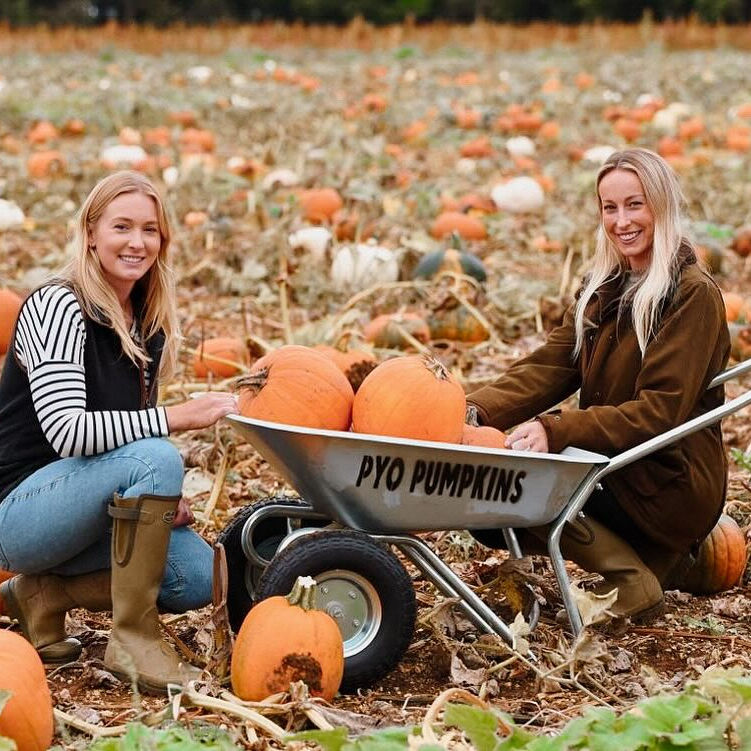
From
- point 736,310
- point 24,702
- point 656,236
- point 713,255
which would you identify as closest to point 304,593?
point 24,702

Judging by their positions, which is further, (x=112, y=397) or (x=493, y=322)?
(x=493, y=322)

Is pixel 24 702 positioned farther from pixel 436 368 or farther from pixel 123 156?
pixel 123 156

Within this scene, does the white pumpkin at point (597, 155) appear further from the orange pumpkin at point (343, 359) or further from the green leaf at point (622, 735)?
the green leaf at point (622, 735)

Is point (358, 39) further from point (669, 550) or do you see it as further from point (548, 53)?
point (669, 550)

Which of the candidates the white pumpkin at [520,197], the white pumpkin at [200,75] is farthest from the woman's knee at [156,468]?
the white pumpkin at [200,75]

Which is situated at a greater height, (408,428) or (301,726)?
(408,428)

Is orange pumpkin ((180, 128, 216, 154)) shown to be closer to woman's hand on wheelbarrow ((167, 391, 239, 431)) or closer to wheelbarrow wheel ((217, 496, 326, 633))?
wheelbarrow wheel ((217, 496, 326, 633))

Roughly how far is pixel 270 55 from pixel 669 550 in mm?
22105

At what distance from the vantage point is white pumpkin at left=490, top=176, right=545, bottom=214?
9.22m

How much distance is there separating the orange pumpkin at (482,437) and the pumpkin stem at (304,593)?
57 centimetres

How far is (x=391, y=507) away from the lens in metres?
2.96

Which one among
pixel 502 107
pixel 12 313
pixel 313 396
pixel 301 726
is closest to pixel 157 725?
pixel 301 726

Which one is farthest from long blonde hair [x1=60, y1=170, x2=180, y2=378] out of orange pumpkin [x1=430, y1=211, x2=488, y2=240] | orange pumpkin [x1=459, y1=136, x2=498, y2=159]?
orange pumpkin [x1=459, y1=136, x2=498, y2=159]

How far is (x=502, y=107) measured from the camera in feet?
49.0
